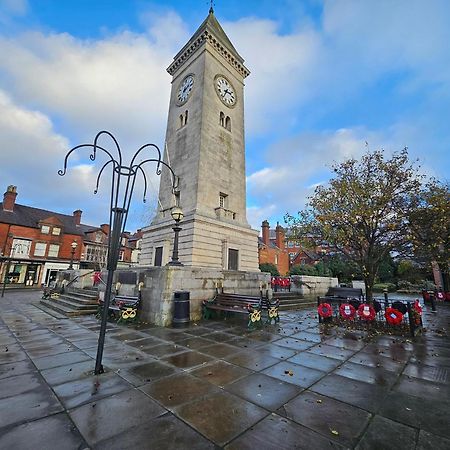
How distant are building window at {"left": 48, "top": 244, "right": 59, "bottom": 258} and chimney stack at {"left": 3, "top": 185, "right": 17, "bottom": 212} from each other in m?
7.64

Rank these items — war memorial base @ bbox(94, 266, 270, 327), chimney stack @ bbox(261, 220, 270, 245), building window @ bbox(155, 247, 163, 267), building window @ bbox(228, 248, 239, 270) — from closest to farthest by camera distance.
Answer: war memorial base @ bbox(94, 266, 270, 327), building window @ bbox(228, 248, 239, 270), building window @ bbox(155, 247, 163, 267), chimney stack @ bbox(261, 220, 270, 245)

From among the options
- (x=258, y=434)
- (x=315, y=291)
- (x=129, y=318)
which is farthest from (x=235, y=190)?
(x=258, y=434)

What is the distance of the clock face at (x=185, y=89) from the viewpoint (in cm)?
2059

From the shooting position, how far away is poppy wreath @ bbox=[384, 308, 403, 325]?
8.23m

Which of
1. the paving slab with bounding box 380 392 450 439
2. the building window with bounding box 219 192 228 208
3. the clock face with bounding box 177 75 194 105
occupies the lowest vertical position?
the paving slab with bounding box 380 392 450 439

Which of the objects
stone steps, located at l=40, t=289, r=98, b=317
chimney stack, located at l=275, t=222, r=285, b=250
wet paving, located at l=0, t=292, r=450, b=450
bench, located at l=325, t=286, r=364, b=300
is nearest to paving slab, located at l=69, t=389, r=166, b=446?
wet paving, located at l=0, t=292, r=450, b=450

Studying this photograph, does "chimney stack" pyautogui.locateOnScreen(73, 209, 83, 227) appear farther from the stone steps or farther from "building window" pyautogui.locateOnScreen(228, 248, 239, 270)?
"building window" pyautogui.locateOnScreen(228, 248, 239, 270)

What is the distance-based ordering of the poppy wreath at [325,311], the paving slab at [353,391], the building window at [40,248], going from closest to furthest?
1. the paving slab at [353,391]
2. the poppy wreath at [325,311]
3. the building window at [40,248]

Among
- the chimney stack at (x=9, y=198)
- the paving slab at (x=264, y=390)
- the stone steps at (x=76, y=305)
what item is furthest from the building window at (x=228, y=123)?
the chimney stack at (x=9, y=198)

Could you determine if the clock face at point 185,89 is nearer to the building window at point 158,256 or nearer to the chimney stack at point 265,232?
the building window at point 158,256

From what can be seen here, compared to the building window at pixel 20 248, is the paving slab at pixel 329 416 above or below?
below

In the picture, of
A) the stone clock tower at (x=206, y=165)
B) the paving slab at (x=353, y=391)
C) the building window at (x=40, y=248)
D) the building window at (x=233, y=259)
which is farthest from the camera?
the building window at (x=40, y=248)

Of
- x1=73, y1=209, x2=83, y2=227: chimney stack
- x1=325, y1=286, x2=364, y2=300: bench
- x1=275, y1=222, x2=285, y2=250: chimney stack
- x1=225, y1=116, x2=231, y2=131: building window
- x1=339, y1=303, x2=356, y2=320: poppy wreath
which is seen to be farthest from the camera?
x1=275, y1=222, x2=285, y2=250: chimney stack

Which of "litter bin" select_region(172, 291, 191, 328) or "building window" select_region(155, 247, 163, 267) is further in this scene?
"building window" select_region(155, 247, 163, 267)
